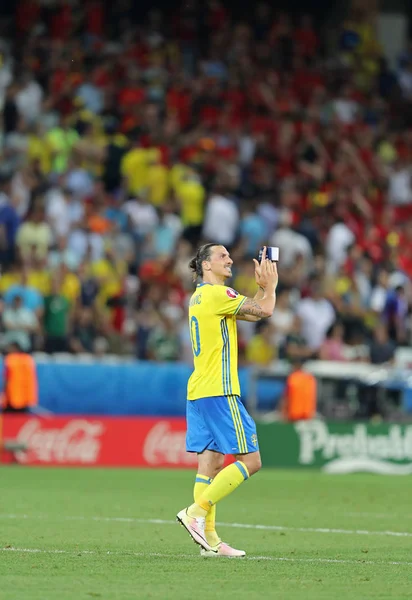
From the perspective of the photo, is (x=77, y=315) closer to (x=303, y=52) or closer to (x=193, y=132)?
(x=193, y=132)

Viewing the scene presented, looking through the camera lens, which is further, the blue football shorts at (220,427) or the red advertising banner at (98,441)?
the red advertising banner at (98,441)

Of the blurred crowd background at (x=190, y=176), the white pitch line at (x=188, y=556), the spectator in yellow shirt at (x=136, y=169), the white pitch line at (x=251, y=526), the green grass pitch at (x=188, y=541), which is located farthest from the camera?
the spectator in yellow shirt at (x=136, y=169)

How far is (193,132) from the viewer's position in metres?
25.5

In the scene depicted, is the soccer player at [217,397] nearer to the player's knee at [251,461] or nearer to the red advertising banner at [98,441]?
the player's knee at [251,461]

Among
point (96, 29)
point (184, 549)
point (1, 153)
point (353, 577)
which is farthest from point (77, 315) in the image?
point (353, 577)

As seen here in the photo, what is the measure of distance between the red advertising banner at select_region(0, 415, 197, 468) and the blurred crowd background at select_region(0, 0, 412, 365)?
1105 mm

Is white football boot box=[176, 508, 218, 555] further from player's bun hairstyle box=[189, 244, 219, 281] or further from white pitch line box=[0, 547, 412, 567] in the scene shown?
player's bun hairstyle box=[189, 244, 219, 281]

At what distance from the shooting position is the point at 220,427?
941cm

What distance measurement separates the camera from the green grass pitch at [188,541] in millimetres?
7613

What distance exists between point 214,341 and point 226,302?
11.7 inches

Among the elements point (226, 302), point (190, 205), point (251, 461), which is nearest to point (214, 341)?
point (226, 302)

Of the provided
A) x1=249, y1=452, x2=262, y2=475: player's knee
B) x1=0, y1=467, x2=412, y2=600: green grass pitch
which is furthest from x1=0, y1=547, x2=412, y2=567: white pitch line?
x1=249, y1=452, x2=262, y2=475: player's knee

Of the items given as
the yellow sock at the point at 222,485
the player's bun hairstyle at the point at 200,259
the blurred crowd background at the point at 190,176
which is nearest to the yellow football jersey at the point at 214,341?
the player's bun hairstyle at the point at 200,259

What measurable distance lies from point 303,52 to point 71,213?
9.44 meters
